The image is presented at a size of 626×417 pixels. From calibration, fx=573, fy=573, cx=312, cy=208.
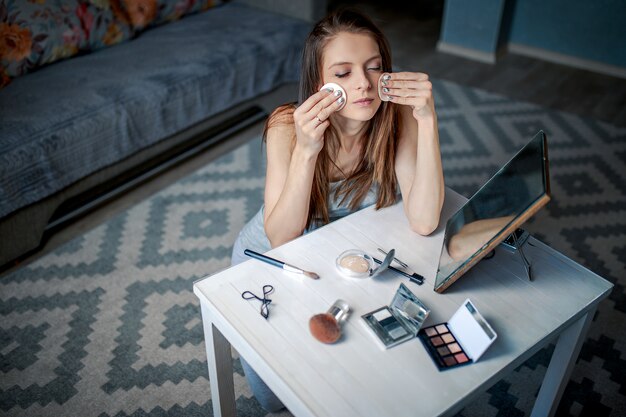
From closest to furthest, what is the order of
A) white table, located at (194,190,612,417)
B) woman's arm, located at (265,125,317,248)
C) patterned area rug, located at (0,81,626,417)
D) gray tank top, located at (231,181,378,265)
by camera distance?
white table, located at (194,190,612,417) → woman's arm, located at (265,125,317,248) → gray tank top, located at (231,181,378,265) → patterned area rug, located at (0,81,626,417)

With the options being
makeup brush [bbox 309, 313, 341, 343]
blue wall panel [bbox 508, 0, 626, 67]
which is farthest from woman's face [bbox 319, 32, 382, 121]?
blue wall panel [bbox 508, 0, 626, 67]

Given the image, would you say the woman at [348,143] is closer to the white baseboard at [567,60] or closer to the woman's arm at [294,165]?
the woman's arm at [294,165]

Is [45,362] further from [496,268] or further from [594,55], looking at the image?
[594,55]

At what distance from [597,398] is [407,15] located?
3.28 meters

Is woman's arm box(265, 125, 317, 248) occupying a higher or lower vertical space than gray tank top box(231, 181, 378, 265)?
higher

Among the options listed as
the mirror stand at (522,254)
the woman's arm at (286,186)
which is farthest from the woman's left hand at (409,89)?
the mirror stand at (522,254)

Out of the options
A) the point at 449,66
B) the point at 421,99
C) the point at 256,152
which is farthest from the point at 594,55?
the point at 421,99

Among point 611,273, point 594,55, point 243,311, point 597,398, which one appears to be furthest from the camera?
point 594,55

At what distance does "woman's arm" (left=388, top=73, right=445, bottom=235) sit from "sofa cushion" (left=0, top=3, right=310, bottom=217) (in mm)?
1218

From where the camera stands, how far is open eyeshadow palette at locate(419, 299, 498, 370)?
3.11 feet

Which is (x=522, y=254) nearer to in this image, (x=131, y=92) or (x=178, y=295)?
(x=178, y=295)

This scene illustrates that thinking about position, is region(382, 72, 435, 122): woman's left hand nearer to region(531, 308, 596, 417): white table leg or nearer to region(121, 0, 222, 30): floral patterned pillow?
region(531, 308, 596, 417): white table leg

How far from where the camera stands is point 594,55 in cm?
341

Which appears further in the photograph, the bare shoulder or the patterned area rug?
the patterned area rug
